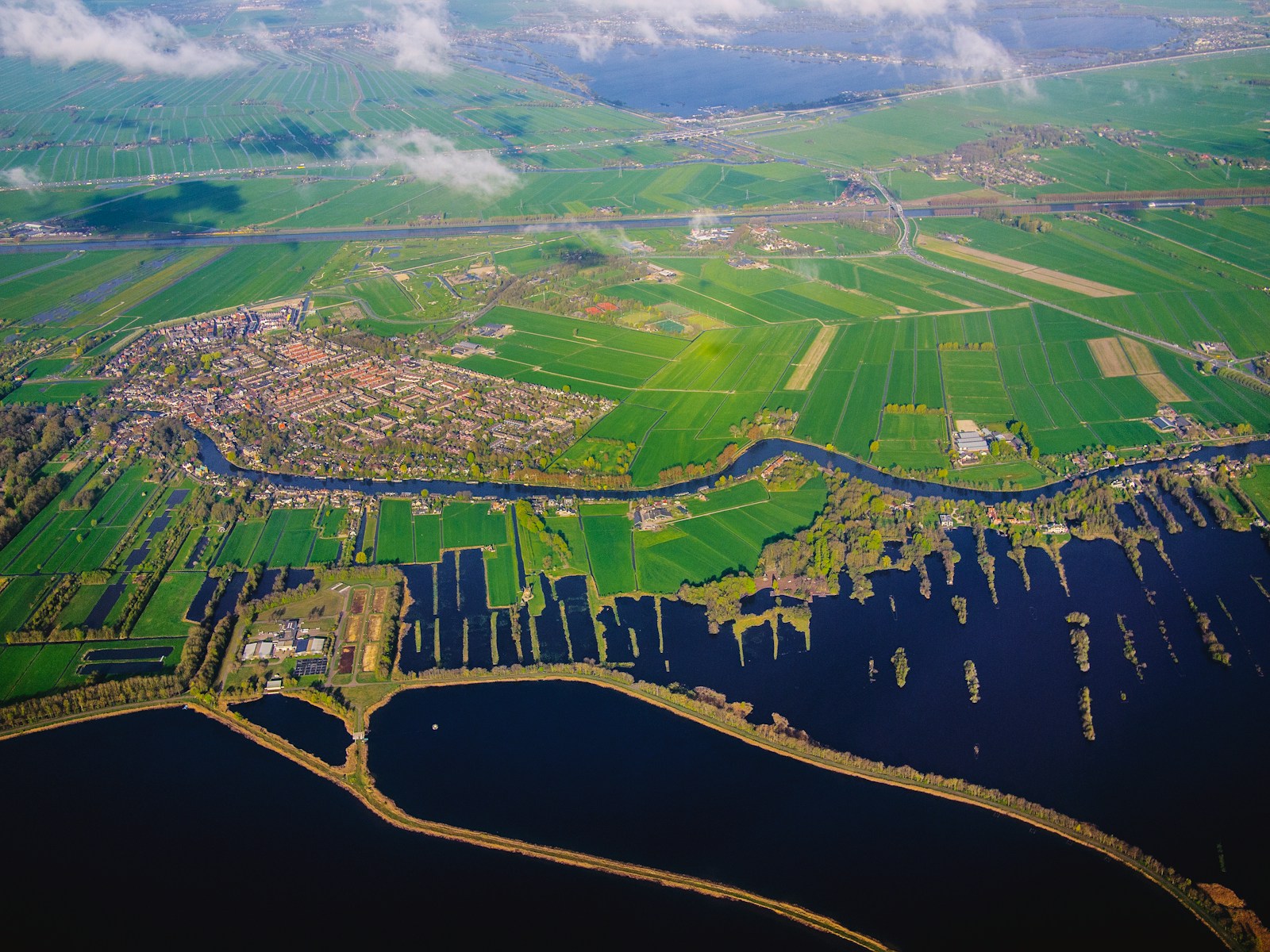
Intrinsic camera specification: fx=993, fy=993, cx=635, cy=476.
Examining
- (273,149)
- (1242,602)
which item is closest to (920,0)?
(273,149)

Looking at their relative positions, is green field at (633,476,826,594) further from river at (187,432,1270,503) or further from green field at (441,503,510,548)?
green field at (441,503,510,548)

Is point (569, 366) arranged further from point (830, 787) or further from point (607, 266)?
point (830, 787)

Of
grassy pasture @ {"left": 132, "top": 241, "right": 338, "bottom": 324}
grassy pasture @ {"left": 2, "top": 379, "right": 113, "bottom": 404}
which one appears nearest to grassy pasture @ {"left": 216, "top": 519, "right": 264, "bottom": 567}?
grassy pasture @ {"left": 2, "top": 379, "right": 113, "bottom": 404}

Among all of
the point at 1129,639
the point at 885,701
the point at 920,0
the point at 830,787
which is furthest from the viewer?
the point at 920,0

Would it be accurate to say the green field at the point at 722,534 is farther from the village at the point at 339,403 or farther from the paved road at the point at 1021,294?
the paved road at the point at 1021,294

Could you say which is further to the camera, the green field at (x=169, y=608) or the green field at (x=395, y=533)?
the green field at (x=395, y=533)

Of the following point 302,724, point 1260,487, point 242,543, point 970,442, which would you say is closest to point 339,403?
point 242,543

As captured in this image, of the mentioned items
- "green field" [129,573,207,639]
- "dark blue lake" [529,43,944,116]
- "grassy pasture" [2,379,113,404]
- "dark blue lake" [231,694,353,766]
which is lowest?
"dark blue lake" [231,694,353,766]

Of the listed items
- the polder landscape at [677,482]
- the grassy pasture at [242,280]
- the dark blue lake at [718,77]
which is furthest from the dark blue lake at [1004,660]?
the dark blue lake at [718,77]
